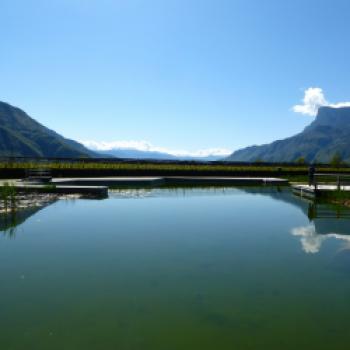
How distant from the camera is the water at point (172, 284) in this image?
4121mm

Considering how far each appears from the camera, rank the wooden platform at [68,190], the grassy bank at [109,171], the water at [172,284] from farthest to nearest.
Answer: the grassy bank at [109,171] → the wooden platform at [68,190] → the water at [172,284]

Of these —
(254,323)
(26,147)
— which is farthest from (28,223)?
(26,147)

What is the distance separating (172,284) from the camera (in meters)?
5.58

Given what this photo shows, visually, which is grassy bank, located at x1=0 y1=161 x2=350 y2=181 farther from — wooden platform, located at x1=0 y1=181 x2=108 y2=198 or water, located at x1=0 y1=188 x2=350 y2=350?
water, located at x1=0 y1=188 x2=350 y2=350

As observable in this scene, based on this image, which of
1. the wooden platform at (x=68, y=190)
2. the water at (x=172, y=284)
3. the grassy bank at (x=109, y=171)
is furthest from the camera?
the grassy bank at (x=109, y=171)

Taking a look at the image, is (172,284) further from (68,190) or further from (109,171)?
(109,171)

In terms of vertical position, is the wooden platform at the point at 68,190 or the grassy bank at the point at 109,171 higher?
the grassy bank at the point at 109,171

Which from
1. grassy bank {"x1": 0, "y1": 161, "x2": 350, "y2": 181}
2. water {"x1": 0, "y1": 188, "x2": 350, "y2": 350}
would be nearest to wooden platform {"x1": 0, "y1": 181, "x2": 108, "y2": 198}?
water {"x1": 0, "y1": 188, "x2": 350, "y2": 350}

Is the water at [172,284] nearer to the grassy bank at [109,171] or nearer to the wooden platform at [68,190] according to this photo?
the wooden platform at [68,190]

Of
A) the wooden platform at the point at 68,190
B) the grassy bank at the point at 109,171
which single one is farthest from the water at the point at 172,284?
the grassy bank at the point at 109,171

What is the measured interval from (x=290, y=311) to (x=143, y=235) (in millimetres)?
4527

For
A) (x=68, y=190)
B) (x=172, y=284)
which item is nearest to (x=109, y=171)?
(x=68, y=190)

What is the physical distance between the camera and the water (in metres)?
4.12

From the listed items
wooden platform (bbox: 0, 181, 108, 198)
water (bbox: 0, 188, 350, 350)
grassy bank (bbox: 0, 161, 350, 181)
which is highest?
grassy bank (bbox: 0, 161, 350, 181)
